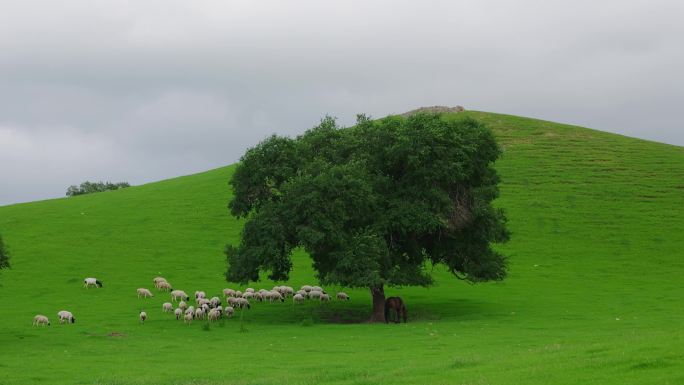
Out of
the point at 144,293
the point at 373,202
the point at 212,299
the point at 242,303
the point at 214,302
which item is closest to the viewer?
the point at 373,202

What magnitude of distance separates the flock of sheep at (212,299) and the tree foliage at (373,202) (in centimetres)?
238

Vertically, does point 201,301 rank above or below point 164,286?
below

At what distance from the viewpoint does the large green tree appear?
39031mm

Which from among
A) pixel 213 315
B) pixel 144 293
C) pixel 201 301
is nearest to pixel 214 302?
pixel 201 301

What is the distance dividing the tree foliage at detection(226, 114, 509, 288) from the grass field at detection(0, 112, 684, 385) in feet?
9.89

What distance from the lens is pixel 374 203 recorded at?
132 ft

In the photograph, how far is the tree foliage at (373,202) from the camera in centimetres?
3903

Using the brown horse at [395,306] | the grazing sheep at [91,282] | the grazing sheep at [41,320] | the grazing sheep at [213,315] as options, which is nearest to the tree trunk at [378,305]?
→ the brown horse at [395,306]

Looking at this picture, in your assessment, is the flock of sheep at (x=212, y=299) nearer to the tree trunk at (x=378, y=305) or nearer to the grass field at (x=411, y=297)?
the grass field at (x=411, y=297)

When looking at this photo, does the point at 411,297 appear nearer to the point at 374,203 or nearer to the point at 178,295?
the point at 374,203

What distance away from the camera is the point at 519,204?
7612 centimetres

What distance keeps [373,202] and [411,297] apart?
38.4 feet

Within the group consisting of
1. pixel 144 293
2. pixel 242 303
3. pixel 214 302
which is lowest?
pixel 242 303

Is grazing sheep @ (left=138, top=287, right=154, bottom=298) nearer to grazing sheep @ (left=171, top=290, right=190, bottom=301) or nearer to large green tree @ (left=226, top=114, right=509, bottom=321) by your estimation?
grazing sheep @ (left=171, top=290, right=190, bottom=301)
